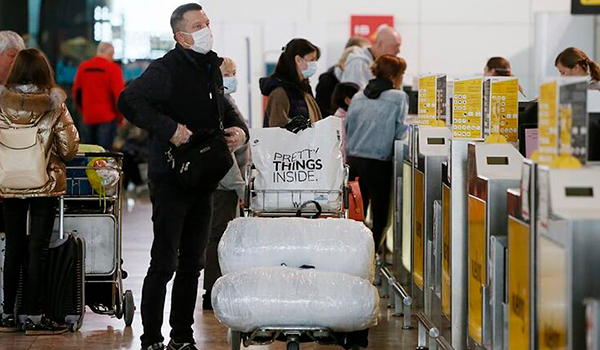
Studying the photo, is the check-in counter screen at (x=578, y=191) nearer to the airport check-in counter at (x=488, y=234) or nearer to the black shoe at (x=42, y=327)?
the airport check-in counter at (x=488, y=234)

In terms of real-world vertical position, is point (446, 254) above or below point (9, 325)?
above

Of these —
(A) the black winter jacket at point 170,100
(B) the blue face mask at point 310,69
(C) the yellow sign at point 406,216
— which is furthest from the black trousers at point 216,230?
(A) the black winter jacket at point 170,100

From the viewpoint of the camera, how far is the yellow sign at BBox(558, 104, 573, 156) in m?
3.46

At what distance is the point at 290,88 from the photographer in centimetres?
736

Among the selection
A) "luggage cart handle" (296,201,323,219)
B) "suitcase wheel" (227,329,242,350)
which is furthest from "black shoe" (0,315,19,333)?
"suitcase wheel" (227,329,242,350)

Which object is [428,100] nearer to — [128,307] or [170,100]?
[170,100]

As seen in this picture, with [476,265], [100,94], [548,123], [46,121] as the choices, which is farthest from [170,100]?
[100,94]

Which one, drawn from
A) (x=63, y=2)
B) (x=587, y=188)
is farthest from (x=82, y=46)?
(x=587, y=188)

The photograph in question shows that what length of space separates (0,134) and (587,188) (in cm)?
376

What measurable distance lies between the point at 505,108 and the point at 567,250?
1816mm

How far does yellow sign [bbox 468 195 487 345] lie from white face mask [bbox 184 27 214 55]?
1.54 meters

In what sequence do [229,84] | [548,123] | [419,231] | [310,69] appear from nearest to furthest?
1. [548,123]
2. [419,231]
3. [229,84]
4. [310,69]

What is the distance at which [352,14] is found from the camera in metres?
14.1

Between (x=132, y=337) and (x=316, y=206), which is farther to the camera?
(x=132, y=337)
